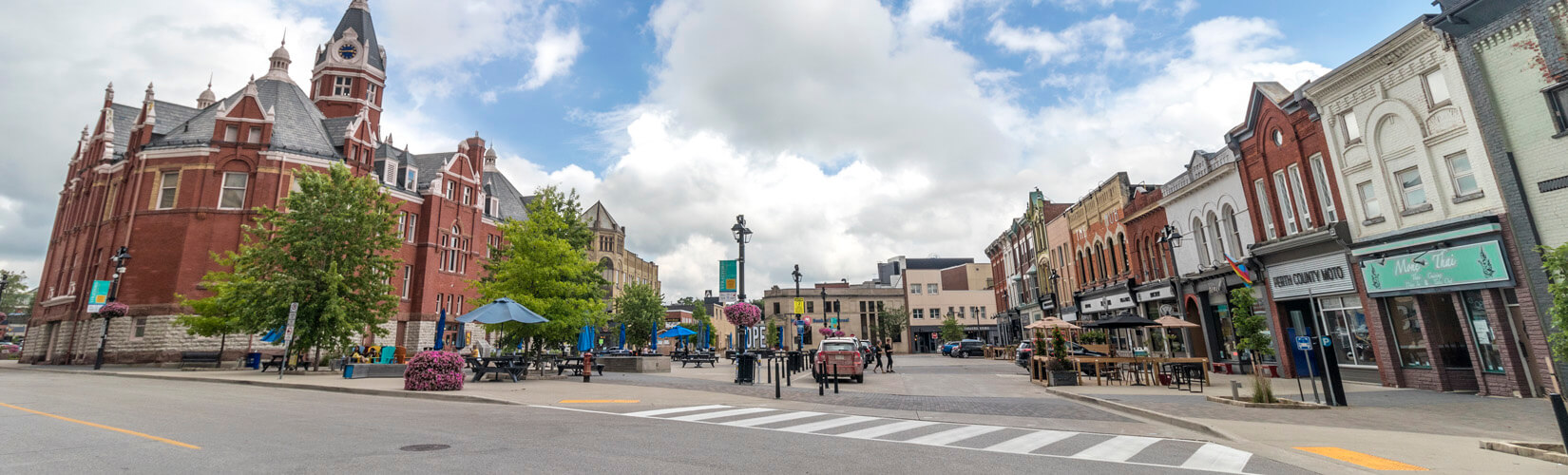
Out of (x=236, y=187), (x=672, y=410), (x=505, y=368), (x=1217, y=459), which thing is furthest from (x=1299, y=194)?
(x=236, y=187)

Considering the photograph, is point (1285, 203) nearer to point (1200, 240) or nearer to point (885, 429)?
point (1200, 240)

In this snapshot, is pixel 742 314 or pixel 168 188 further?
pixel 168 188

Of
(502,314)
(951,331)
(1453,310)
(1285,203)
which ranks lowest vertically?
(1453,310)

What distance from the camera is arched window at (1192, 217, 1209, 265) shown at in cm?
2523

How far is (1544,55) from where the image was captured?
520 inches

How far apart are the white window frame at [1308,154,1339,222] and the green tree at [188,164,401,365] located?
3484 cm

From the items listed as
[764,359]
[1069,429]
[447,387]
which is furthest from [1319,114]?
[764,359]

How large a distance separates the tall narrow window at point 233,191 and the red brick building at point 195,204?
54 millimetres

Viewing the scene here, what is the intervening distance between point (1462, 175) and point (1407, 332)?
14.8 feet

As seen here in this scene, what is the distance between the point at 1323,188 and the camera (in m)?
19.0

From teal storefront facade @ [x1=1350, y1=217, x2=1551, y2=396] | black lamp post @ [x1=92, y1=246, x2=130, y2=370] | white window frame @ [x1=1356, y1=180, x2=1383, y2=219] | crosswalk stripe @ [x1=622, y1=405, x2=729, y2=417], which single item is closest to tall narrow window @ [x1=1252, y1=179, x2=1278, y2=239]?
white window frame @ [x1=1356, y1=180, x2=1383, y2=219]

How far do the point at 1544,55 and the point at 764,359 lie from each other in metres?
36.4

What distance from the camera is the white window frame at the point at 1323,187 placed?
18.6 meters

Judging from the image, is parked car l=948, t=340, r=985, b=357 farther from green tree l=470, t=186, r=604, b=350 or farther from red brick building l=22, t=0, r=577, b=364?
red brick building l=22, t=0, r=577, b=364
